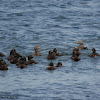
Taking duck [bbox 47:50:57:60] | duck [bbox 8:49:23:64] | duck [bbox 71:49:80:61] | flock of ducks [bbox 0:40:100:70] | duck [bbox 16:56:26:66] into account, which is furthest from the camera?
duck [bbox 47:50:57:60]

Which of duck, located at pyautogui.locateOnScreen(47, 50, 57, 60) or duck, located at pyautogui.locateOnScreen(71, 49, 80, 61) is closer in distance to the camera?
duck, located at pyautogui.locateOnScreen(71, 49, 80, 61)

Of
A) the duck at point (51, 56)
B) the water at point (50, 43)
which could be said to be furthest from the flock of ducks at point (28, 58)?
the water at point (50, 43)

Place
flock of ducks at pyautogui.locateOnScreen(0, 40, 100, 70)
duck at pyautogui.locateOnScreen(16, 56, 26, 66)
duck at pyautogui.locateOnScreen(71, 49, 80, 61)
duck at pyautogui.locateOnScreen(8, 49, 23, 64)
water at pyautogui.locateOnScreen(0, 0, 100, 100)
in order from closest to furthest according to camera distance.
Result: water at pyautogui.locateOnScreen(0, 0, 100, 100) < flock of ducks at pyautogui.locateOnScreen(0, 40, 100, 70) < duck at pyautogui.locateOnScreen(16, 56, 26, 66) < duck at pyautogui.locateOnScreen(8, 49, 23, 64) < duck at pyautogui.locateOnScreen(71, 49, 80, 61)

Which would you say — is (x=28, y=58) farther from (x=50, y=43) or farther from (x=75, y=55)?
(x=50, y=43)

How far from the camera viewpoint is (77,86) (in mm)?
26109

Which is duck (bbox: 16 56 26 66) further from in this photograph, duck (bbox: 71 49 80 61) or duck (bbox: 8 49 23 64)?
duck (bbox: 71 49 80 61)

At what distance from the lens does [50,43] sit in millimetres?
36031

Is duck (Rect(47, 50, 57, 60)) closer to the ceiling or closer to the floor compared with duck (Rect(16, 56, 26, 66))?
closer to the ceiling

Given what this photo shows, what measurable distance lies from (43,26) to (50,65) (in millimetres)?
13710

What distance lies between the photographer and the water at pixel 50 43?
25.5m

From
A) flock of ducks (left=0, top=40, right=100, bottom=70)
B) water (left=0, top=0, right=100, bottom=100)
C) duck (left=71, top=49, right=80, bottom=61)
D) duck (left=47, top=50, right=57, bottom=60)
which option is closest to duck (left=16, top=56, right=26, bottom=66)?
flock of ducks (left=0, top=40, right=100, bottom=70)

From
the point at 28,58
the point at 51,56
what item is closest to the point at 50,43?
the point at 51,56

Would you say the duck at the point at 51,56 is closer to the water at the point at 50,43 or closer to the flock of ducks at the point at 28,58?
the flock of ducks at the point at 28,58

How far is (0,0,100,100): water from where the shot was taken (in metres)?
25.5
